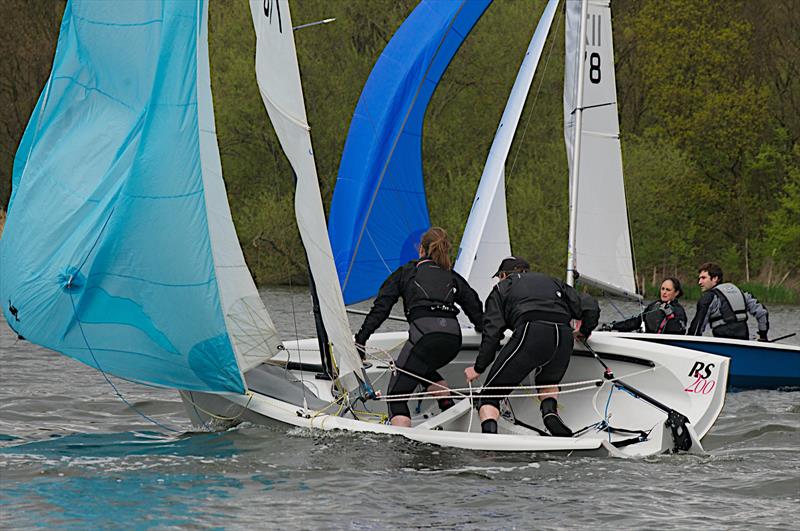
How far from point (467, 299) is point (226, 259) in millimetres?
1424

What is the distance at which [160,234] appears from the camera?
23.1ft

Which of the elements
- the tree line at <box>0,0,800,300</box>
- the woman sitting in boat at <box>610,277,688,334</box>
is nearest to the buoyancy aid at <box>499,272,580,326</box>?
the woman sitting in boat at <box>610,277,688,334</box>

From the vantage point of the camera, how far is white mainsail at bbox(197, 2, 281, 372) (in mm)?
7086

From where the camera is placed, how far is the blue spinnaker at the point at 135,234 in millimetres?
7027

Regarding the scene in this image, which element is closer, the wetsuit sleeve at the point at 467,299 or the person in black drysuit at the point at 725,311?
the wetsuit sleeve at the point at 467,299

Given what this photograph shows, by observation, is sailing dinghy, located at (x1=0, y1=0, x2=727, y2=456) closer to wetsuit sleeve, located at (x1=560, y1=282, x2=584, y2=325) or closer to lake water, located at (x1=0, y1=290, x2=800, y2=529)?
lake water, located at (x1=0, y1=290, x2=800, y2=529)

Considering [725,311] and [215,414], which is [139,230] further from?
[725,311]

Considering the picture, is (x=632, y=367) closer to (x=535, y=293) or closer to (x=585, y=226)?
(x=535, y=293)

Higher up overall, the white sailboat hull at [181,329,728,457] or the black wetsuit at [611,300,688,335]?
the black wetsuit at [611,300,688,335]

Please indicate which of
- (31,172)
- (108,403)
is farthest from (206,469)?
(108,403)

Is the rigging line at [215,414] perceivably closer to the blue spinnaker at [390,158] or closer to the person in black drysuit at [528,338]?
the person in black drysuit at [528,338]

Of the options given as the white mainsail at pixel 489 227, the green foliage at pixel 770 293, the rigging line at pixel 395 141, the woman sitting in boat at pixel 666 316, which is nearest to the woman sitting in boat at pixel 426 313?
the rigging line at pixel 395 141

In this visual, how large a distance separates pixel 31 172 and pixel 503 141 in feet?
14.3

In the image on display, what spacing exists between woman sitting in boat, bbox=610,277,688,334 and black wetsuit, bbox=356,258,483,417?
3.69 m
